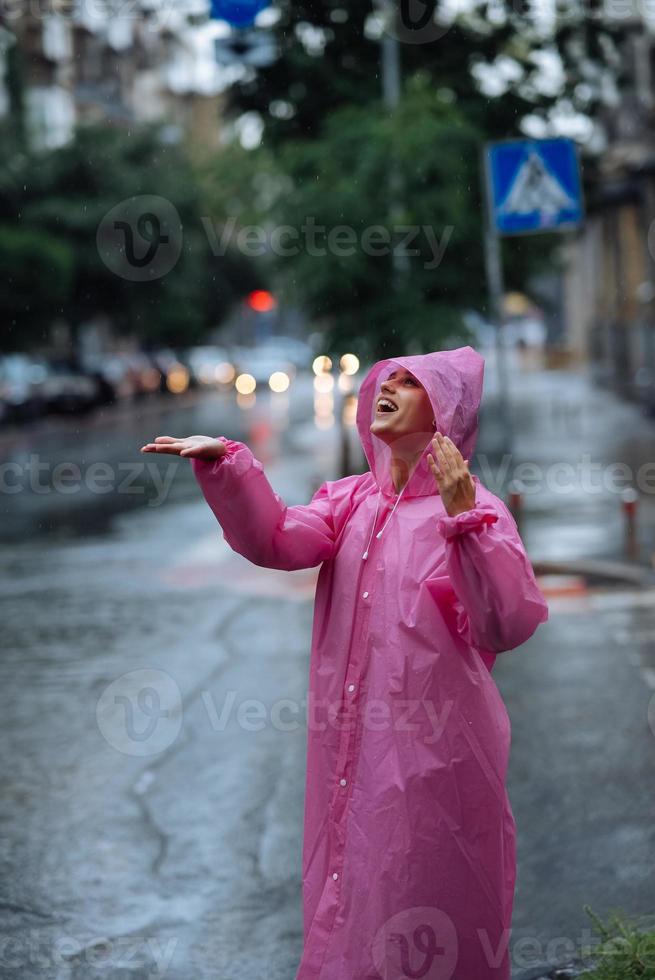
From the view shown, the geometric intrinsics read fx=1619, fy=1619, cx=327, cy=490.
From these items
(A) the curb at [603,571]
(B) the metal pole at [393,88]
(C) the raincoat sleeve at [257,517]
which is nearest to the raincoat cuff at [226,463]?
(C) the raincoat sleeve at [257,517]

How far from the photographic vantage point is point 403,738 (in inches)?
137

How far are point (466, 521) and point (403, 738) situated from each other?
0.56m

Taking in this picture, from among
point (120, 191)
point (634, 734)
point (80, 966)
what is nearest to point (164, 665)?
point (634, 734)

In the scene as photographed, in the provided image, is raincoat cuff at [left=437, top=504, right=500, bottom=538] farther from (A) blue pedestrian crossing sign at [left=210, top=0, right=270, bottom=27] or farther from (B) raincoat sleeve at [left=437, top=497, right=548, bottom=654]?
(A) blue pedestrian crossing sign at [left=210, top=0, right=270, bottom=27]

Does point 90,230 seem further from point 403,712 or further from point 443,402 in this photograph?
point 403,712

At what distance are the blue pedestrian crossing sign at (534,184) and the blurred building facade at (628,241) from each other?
1508cm

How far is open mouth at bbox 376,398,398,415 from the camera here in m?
3.68

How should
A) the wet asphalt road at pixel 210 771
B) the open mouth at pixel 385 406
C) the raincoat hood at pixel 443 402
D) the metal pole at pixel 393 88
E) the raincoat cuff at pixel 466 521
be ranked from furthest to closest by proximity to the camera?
the metal pole at pixel 393 88, the wet asphalt road at pixel 210 771, the open mouth at pixel 385 406, the raincoat hood at pixel 443 402, the raincoat cuff at pixel 466 521

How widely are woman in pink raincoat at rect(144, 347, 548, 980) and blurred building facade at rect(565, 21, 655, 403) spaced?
24572 millimetres

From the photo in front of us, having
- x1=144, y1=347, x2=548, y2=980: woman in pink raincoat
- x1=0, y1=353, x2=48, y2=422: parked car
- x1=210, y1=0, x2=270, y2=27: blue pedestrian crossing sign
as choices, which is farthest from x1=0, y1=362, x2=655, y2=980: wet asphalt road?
x1=0, y1=353, x2=48, y2=422: parked car

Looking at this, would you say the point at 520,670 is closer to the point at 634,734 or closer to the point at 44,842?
the point at 634,734

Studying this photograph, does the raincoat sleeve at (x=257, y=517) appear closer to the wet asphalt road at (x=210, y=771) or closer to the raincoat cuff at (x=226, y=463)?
the raincoat cuff at (x=226, y=463)

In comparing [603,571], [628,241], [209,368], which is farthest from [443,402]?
[209,368]

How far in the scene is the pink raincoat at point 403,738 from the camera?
346 cm
